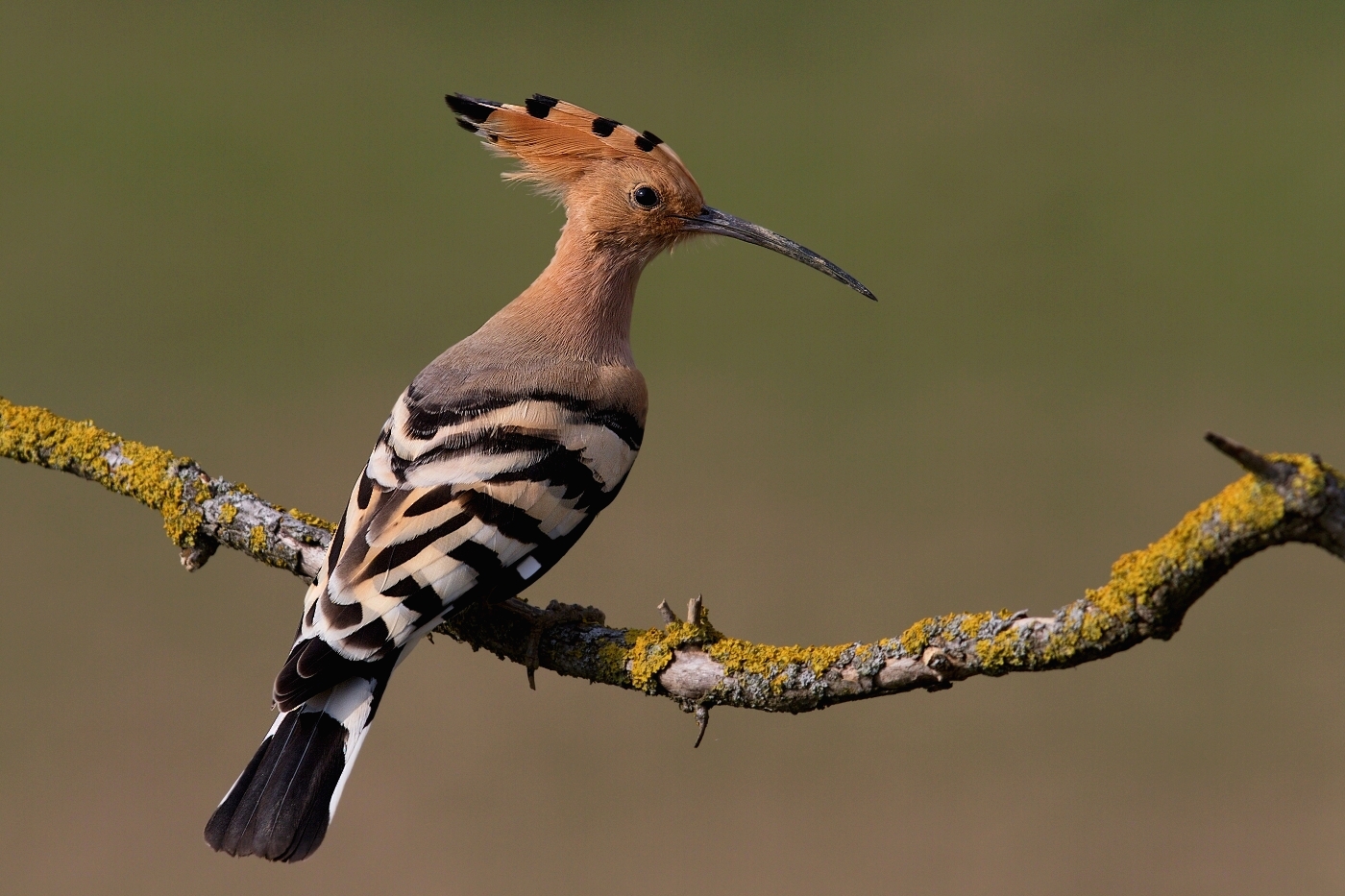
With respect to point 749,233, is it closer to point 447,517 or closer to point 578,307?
point 578,307

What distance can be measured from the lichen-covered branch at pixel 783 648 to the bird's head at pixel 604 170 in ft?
2.67

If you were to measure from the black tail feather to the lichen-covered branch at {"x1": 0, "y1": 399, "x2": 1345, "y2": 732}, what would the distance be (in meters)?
0.28

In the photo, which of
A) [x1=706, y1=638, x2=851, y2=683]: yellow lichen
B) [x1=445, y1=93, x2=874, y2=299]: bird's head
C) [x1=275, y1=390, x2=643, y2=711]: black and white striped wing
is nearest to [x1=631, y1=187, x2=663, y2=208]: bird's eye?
[x1=445, y1=93, x2=874, y2=299]: bird's head

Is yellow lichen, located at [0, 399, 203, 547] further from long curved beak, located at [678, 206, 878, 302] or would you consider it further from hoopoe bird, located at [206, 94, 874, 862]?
long curved beak, located at [678, 206, 878, 302]

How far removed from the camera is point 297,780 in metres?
1.70

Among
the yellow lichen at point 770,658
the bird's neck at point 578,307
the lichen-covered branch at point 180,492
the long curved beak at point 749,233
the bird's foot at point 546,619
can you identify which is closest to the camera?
the yellow lichen at point 770,658

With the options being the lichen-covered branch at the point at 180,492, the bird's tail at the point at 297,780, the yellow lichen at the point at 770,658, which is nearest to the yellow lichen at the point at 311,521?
the lichen-covered branch at the point at 180,492

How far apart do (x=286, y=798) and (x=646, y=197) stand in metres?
1.25

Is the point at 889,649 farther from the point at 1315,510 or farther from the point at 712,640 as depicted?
the point at 1315,510

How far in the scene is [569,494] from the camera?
1.92 meters

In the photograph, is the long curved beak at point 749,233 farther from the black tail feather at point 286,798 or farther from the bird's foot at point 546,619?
the black tail feather at point 286,798

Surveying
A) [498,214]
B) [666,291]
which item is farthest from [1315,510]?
[498,214]

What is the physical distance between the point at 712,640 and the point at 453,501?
17.1 inches

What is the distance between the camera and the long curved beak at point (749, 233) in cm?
245
